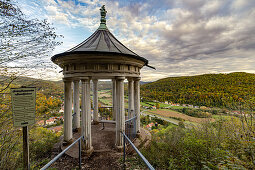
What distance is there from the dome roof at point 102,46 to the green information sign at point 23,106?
2782 mm

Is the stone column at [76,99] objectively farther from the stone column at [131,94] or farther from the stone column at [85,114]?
the stone column at [131,94]

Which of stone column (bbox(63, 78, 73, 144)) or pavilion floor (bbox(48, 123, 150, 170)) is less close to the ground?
stone column (bbox(63, 78, 73, 144))

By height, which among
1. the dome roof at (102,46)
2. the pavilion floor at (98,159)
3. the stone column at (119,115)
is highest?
the dome roof at (102,46)

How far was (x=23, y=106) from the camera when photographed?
276 centimetres

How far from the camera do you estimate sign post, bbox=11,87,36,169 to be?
2.67m

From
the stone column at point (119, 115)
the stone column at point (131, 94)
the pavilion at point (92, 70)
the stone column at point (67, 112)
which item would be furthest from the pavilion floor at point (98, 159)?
the stone column at point (131, 94)

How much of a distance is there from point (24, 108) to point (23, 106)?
2.3 inches

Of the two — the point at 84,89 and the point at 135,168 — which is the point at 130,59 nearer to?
the point at 84,89

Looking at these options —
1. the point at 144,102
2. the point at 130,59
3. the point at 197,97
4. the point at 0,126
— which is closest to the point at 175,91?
the point at 197,97

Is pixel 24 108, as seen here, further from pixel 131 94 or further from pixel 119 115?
pixel 131 94

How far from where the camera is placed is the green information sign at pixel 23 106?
2664mm

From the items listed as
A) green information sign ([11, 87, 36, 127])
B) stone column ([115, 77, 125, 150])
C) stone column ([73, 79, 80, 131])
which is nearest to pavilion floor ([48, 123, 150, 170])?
stone column ([115, 77, 125, 150])

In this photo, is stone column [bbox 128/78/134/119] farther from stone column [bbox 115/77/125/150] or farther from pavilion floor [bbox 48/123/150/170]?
pavilion floor [bbox 48/123/150/170]

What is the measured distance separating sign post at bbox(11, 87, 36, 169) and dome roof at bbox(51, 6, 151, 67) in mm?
2789
